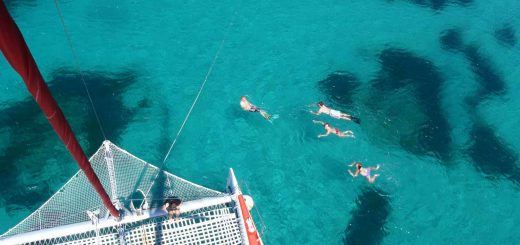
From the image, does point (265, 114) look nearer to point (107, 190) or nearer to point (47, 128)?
point (107, 190)

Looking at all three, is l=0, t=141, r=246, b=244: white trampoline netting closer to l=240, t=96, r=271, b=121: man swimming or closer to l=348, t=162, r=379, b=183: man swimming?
l=240, t=96, r=271, b=121: man swimming

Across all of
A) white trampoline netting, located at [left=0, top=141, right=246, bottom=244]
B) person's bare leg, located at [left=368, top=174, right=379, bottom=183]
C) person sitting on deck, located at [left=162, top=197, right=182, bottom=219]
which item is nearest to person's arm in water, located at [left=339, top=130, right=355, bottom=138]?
person's bare leg, located at [left=368, top=174, right=379, bottom=183]

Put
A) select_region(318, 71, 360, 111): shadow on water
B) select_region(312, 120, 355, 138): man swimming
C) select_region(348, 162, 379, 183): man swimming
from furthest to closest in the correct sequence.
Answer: select_region(318, 71, 360, 111): shadow on water < select_region(312, 120, 355, 138): man swimming < select_region(348, 162, 379, 183): man swimming

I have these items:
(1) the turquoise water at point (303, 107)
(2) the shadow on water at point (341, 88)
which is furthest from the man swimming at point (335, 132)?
(2) the shadow on water at point (341, 88)

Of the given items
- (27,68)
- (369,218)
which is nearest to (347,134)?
(369,218)

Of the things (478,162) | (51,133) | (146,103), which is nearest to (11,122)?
(51,133)

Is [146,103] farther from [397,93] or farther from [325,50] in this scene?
[397,93]
